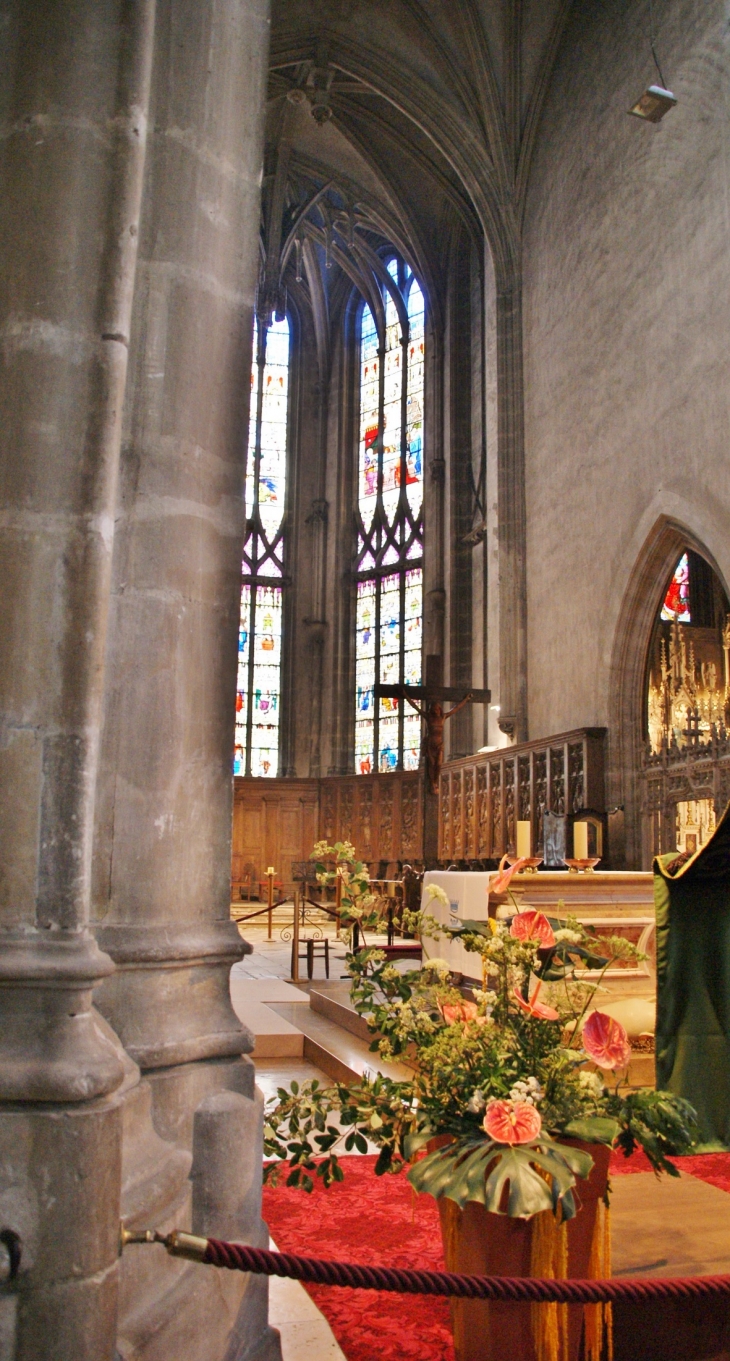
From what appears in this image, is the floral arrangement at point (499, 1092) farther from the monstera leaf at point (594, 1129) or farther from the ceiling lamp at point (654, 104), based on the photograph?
the ceiling lamp at point (654, 104)

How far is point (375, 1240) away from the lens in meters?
3.03

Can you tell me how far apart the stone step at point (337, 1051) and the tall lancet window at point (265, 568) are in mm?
14739

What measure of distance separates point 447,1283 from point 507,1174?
210mm

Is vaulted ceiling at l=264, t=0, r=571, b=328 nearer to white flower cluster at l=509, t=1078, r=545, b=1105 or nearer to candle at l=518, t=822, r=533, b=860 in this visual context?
candle at l=518, t=822, r=533, b=860

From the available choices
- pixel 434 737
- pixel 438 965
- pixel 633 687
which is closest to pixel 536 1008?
pixel 438 965

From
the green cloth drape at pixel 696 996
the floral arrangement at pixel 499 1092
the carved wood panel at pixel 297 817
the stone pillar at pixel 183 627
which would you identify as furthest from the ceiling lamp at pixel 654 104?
the carved wood panel at pixel 297 817

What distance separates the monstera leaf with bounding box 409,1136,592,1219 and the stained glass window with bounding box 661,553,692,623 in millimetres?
9677

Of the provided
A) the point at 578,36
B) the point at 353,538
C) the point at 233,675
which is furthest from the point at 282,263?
the point at 233,675

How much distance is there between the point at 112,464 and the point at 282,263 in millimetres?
19201

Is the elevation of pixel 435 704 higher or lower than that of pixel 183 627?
higher

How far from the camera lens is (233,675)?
8.58 ft

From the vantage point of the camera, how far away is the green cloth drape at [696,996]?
11.0 ft

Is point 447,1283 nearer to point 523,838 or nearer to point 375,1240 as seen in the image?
point 375,1240

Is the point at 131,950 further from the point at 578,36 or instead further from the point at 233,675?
the point at 578,36
